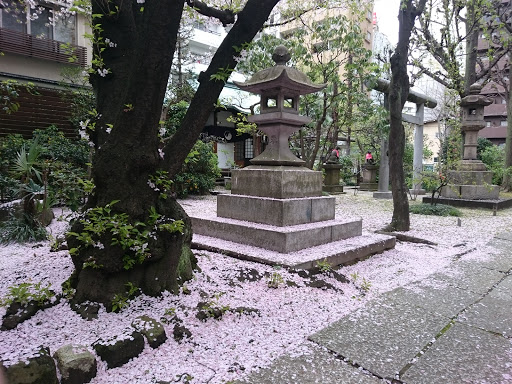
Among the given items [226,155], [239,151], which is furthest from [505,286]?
[239,151]

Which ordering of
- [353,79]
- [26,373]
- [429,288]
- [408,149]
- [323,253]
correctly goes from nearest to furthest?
[26,373] → [429,288] → [323,253] → [353,79] → [408,149]

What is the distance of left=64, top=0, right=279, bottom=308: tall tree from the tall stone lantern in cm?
1015

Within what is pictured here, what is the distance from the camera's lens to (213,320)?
8.56 ft

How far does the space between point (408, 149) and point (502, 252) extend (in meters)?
15.9

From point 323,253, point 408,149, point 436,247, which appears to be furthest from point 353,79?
point 408,149

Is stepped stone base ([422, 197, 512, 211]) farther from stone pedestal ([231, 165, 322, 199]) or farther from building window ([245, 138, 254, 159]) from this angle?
building window ([245, 138, 254, 159])

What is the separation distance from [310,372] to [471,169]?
1204 cm

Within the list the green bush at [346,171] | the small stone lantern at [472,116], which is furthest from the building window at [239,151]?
the small stone lantern at [472,116]

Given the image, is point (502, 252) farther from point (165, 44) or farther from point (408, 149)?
point (408, 149)

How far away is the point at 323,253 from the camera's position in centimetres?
425

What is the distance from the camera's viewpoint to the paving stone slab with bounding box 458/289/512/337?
9.21 ft

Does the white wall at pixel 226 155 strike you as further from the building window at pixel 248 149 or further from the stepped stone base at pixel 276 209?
the stepped stone base at pixel 276 209

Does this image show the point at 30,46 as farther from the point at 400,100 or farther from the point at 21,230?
the point at 400,100

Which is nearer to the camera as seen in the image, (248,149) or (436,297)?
(436,297)
